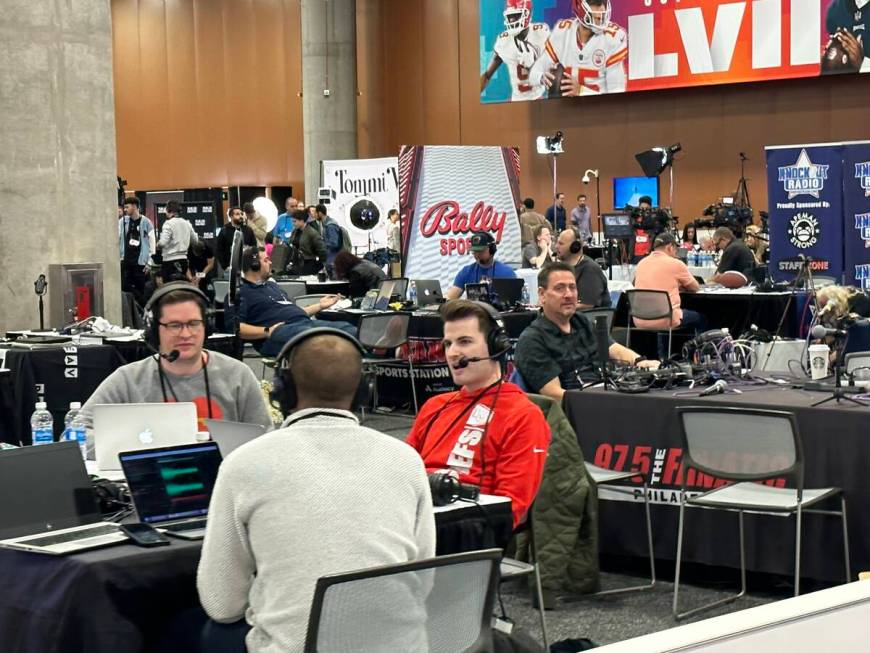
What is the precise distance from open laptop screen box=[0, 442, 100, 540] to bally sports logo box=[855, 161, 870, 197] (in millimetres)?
8104

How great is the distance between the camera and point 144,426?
3.71m

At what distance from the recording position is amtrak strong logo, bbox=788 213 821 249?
10766 mm

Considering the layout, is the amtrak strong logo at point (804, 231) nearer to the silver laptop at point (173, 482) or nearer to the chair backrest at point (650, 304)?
the chair backrest at point (650, 304)

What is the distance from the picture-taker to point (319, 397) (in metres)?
2.68

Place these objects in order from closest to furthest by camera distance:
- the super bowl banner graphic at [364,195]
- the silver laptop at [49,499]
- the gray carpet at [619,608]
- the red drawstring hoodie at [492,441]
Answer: the silver laptop at [49,499] < the red drawstring hoodie at [492,441] < the gray carpet at [619,608] < the super bowl banner graphic at [364,195]

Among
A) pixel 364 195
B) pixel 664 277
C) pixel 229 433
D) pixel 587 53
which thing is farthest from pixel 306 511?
pixel 587 53

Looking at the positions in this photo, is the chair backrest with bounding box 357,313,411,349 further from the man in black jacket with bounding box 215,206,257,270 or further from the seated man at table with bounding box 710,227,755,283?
the man in black jacket with bounding box 215,206,257,270

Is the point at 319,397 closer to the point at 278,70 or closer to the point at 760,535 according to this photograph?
the point at 760,535

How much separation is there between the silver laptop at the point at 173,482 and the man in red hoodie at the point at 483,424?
0.84 m

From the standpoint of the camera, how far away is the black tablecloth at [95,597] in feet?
9.55

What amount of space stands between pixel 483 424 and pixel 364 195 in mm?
16197

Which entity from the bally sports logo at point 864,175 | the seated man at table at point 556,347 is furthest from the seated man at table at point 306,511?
the bally sports logo at point 864,175

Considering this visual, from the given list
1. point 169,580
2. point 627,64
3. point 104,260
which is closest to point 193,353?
point 169,580

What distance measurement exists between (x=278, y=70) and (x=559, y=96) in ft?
23.9
